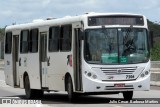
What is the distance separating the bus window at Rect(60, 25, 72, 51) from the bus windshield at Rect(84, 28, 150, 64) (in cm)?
117

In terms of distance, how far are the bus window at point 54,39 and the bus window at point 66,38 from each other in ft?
1.23

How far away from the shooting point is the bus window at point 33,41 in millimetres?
24000

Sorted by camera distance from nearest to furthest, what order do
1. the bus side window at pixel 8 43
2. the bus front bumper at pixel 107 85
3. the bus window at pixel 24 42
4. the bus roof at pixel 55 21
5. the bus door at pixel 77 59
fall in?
the bus front bumper at pixel 107 85, the bus door at pixel 77 59, the bus roof at pixel 55 21, the bus window at pixel 24 42, the bus side window at pixel 8 43

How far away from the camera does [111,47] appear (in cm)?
1992

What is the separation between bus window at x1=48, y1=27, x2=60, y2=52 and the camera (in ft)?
72.2

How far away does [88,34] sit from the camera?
65.4ft

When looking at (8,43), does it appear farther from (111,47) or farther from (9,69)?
(111,47)

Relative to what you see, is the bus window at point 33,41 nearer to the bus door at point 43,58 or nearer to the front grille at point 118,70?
the bus door at point 43,58

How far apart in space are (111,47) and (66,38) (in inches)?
A: 78.0

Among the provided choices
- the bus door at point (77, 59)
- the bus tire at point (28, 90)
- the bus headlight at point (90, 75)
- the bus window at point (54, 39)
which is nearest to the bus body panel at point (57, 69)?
the bus window at point (54, 39)

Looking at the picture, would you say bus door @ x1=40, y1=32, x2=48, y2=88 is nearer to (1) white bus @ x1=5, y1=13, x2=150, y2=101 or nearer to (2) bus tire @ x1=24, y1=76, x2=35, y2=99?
(1) white bus @ x1=5, y1=13, x2=150, y2=101

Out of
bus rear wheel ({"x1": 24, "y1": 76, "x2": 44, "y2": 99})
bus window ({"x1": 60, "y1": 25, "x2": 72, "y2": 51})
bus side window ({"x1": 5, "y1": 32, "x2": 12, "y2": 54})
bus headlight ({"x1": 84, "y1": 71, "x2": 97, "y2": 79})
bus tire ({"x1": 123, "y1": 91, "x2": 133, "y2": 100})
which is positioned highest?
bus window ({"x1": 60, "y1": 25, "x2": 72, "y2": 51})

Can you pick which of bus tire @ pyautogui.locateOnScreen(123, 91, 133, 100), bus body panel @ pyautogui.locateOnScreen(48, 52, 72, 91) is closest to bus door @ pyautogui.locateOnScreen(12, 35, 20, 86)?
bus body panel @ pyautogui.locateOnScreen(48, 52, 72, 91)

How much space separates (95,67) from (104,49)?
0.65 m
